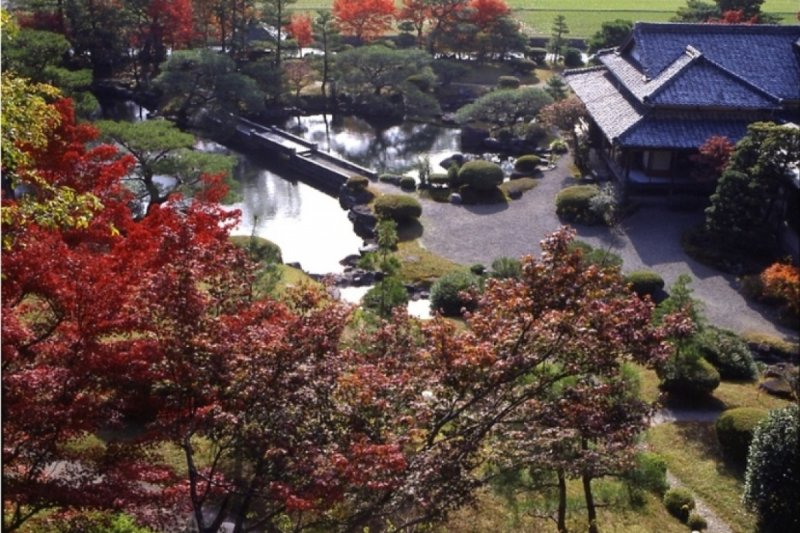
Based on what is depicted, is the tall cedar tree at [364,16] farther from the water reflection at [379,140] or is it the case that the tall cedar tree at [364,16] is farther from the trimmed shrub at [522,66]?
the water reflection at [379,140]

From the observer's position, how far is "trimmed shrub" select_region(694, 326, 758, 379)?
18062mm

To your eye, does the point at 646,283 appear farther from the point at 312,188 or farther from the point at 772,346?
the point at 312,188

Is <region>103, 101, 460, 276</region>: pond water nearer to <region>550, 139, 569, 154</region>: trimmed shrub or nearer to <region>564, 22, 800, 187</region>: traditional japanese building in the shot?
<region>550, 139, 569, 154</region>: trimmed shrub

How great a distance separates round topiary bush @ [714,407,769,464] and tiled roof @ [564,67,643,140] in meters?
13.6

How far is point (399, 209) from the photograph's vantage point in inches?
1054

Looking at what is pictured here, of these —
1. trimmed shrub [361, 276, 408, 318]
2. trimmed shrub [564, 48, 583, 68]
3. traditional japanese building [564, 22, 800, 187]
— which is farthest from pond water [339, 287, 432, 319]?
trimmed shrub [564, 48, 583, 68]

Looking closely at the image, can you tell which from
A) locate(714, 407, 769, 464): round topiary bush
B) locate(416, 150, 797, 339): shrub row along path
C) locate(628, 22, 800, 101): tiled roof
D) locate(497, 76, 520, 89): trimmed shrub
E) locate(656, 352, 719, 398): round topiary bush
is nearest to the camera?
locate(714, 407, 769, 464): round topiary bush

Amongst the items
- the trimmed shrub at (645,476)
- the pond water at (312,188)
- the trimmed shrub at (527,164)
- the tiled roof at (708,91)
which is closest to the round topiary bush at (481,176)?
the trimmed shrub at (527,164)

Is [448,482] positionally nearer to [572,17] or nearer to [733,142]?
[733,142]

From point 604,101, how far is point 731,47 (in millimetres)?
4522

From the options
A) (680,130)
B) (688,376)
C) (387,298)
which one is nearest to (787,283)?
(688,376)

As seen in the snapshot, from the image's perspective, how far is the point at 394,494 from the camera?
7.83 m

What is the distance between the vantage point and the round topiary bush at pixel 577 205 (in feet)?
86.1

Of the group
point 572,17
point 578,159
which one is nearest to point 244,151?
point 578,159
